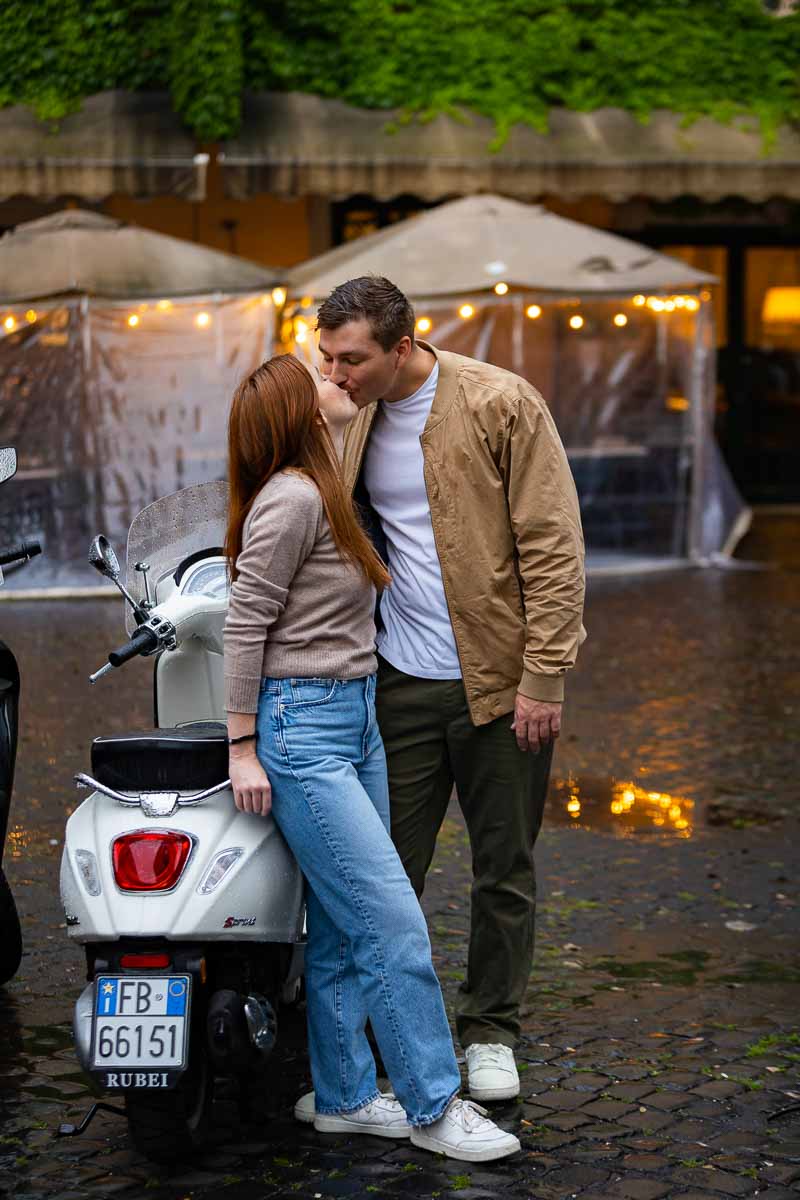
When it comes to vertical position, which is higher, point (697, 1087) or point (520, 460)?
point (520, 460)

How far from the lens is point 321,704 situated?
3766 millimetres

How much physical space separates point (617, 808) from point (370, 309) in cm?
363

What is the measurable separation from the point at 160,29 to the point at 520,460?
1165 centimetres

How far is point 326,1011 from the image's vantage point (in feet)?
12.9

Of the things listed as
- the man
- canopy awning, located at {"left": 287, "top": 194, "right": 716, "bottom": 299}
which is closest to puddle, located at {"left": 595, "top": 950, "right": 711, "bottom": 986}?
the man

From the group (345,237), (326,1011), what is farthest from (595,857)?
(345,237)

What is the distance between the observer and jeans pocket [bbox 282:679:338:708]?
12.3 feet

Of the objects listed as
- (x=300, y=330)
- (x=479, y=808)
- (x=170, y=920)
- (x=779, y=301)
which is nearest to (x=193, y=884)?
(x=170, y=920)

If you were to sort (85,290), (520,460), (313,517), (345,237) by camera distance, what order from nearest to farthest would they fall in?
(313,517), (520,460), (85,290), (345,237)

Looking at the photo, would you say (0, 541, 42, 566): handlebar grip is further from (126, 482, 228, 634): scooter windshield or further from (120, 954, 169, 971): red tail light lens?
(120, 954, 169, 971): red tail light lens

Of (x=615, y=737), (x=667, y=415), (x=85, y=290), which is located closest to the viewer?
(x=615, y=737)

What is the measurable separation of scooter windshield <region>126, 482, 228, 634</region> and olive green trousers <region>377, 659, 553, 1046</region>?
51 cm

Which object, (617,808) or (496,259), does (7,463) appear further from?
(496,259)

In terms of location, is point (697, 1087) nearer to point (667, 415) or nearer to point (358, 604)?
point (358, 604)
